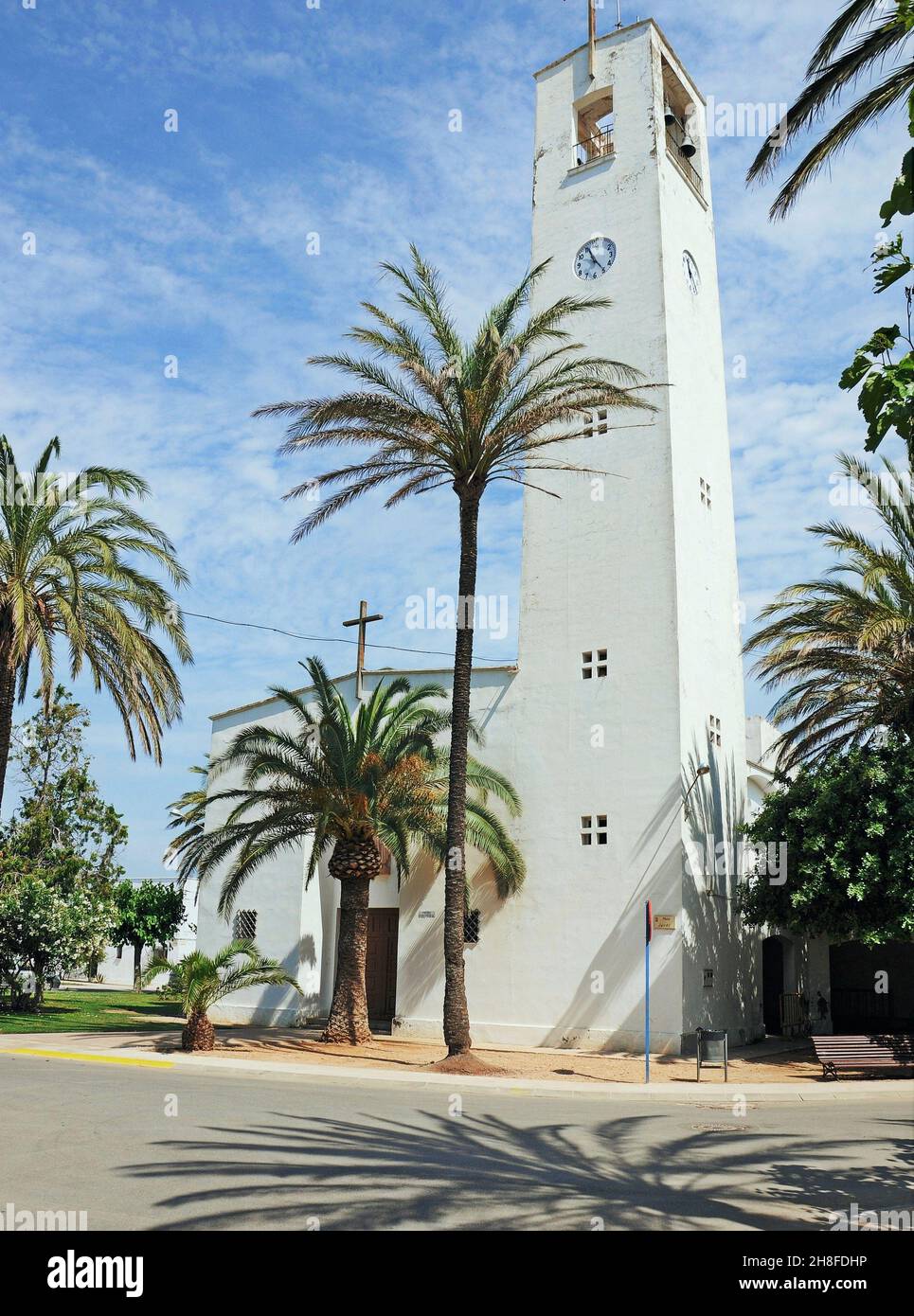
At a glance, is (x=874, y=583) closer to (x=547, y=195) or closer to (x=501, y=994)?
(x=501, y=994)

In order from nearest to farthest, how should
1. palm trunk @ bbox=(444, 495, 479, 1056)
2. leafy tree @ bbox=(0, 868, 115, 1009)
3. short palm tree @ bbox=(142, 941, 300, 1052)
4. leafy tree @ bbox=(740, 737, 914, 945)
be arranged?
palm trunk @ bbox=(444, 495, 479, 1056)
short palm tree @ bbox=(142, 941, 300, 1052)
leafy tree @ bbox=(740, 737, 914, 945)
leafy tree @ bbox=(0, 868, 115, 1009)

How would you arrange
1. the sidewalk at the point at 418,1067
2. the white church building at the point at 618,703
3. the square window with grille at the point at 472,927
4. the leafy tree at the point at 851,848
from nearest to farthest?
the sidewalk at the point at 418,1067 → the leafy tree at the point at 851,848 → the white church building at the point at 618,703 → the square window with grille at the point at 472,927

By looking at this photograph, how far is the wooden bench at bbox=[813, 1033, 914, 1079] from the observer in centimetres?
1830

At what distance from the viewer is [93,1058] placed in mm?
18891

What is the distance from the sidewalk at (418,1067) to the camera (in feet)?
55.0

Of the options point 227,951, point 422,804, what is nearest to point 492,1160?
point 227,951

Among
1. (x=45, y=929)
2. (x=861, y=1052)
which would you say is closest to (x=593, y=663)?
(x=861, y=1052)

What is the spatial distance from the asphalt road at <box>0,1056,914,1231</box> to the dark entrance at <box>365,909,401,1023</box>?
12.6 metres

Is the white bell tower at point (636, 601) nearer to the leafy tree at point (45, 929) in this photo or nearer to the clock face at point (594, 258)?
the clock face at point (594, 258)

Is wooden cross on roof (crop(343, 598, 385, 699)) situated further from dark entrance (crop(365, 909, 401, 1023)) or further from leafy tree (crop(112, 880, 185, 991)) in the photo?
leafy tree (crop(112, 880, 185, 991))

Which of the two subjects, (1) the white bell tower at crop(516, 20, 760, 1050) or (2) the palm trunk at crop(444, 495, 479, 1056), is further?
(1) the white bell tower at crop(516, 20, 760, 1050)

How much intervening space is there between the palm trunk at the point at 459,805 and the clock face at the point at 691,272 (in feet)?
38.4

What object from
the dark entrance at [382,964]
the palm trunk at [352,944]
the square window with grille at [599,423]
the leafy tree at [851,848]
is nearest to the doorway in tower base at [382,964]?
the dark entrance at [382,964]

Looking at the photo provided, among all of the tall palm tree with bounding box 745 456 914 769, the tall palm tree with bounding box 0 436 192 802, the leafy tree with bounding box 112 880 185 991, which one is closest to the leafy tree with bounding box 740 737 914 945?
the tall palm tree with bounding box 745 456 914 769
